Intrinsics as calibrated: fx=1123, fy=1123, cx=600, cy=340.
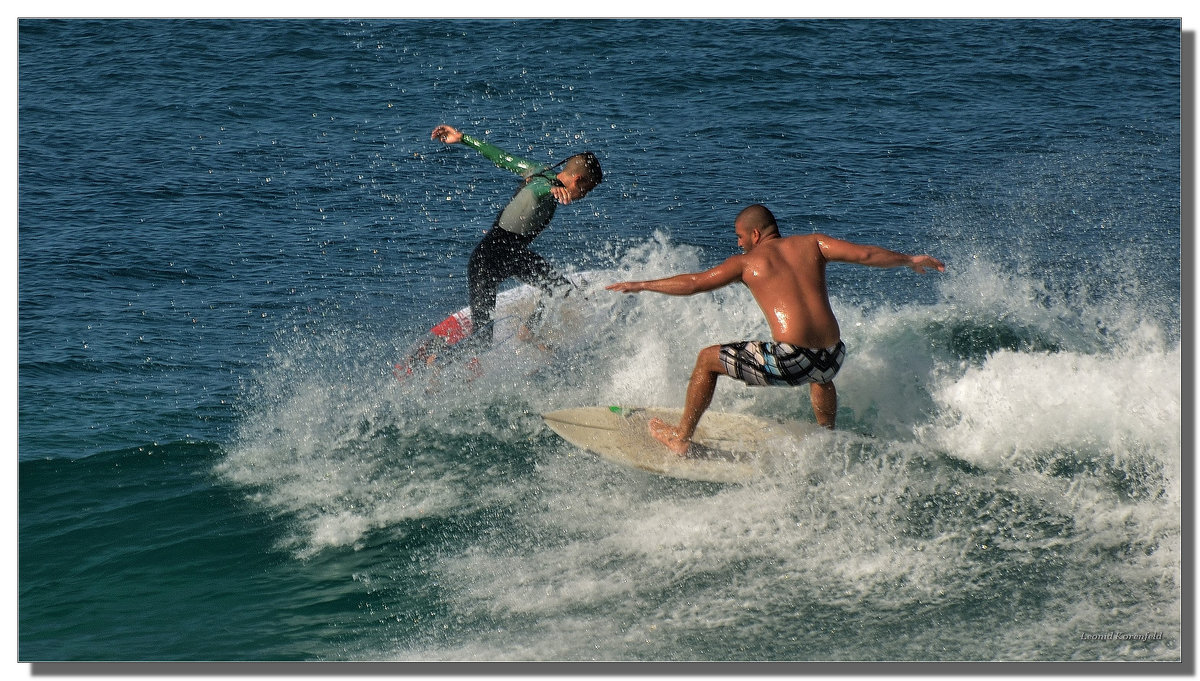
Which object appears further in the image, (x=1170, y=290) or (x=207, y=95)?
(x=207, y=95)

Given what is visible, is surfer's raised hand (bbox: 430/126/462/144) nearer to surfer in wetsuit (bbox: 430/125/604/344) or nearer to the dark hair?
surfer in wetsuit (bbox: 430/125/604/344)

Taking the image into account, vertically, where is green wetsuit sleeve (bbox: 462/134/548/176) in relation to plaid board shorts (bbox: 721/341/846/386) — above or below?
above

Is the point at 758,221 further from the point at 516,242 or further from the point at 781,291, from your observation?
the point at 516,242

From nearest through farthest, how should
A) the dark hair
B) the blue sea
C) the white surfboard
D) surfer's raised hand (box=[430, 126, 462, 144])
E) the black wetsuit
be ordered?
the blue sea → the white surfboard → the dark hair → surfer's raised hand (box=[430, 126, 462, 144]) → the black wetsuit

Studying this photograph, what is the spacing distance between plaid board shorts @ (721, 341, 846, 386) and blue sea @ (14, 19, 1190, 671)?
0.46 meters

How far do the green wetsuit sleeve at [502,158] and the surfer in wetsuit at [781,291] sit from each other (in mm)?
1984

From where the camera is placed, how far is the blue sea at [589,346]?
5.78 m

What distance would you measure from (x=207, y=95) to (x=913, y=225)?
811 centimetres

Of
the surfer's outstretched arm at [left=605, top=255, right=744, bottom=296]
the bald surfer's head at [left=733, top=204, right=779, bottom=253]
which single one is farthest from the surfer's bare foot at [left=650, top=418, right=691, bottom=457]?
the bald surfer's head at [left=733, top=204, right=779, bottom=253]

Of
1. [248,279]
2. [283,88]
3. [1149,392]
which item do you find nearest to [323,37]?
[283,88]

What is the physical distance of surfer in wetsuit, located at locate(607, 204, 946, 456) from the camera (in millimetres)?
6086

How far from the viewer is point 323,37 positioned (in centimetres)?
1320

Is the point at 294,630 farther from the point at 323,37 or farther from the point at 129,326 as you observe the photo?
the point at 323,37

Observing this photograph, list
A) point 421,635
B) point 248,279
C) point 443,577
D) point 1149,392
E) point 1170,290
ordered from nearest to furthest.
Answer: point 421,635
point 443,577
point 1149,392
point 1170,290
point 248,279
